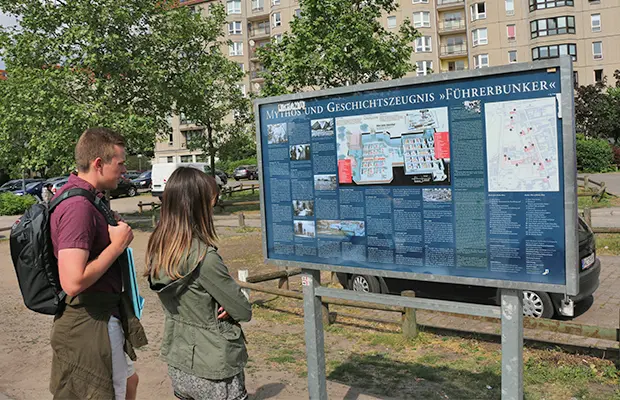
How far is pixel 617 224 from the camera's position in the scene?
1510cm

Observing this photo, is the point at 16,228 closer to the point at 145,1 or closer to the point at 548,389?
the point at 548,389

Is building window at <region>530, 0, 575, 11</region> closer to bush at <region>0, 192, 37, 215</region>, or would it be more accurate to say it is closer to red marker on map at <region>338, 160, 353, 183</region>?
bush at <region>0, 192, 37, 215</region>

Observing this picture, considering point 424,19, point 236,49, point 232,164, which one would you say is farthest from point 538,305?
point 236,49

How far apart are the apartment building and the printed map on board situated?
4658 cm

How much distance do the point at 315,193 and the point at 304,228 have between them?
293 mm

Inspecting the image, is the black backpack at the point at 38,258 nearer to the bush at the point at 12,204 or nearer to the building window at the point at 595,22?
the bush at the point at 12,204

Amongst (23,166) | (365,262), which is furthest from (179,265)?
(23,166)

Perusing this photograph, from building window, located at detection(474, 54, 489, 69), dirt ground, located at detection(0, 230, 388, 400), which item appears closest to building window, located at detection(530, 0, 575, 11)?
building window, located at detection(474, 54, 489, 69)

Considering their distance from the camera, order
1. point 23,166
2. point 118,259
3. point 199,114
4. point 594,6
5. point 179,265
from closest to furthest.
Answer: point 179,265
point 118,259
point 23,166
point 199,114
point 594,6

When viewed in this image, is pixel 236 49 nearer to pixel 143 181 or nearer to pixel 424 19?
pixel 424 19

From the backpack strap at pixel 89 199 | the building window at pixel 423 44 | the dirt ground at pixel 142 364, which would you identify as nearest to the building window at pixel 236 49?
the building window at pixel 423 44

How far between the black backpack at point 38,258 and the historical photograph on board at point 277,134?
166 centimetres

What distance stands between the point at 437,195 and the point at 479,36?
58.9 metres

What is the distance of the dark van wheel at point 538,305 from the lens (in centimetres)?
696
